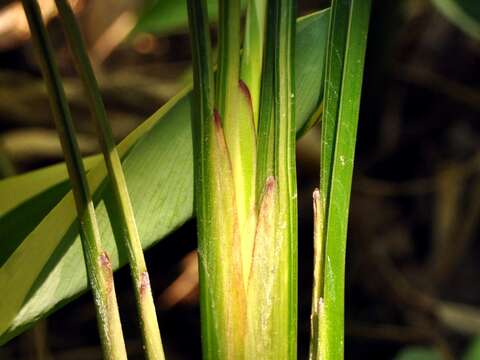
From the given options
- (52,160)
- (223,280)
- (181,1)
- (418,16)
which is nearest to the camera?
(223,280)

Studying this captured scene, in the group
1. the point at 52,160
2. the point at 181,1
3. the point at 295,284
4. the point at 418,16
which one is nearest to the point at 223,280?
the point at 295,284

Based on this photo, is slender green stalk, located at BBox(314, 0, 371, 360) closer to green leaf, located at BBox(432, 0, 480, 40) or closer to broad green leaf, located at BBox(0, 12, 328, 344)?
broad green leaf, located at BBox(0, 12, 328, 344)

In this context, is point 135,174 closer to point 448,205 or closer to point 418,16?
point 448,205

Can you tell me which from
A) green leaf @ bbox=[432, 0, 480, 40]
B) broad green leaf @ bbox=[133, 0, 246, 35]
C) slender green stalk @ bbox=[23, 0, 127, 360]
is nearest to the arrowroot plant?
slender green stalk @ bbox=[23, 0, 127, 360]

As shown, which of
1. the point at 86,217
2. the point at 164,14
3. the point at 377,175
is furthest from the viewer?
the point at 377,175

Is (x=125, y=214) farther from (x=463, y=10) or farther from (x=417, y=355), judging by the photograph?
(x=417, y=355)

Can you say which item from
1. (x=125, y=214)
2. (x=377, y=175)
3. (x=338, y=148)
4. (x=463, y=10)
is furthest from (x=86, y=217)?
(x=377, y=175)
